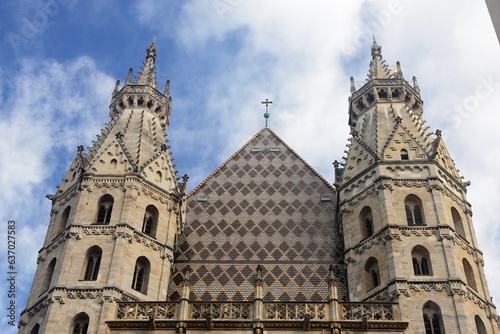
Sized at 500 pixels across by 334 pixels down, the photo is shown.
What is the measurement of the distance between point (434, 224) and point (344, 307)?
372 cm

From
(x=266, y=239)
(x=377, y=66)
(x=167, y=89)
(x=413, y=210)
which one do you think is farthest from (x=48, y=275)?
(x=377, y=66)

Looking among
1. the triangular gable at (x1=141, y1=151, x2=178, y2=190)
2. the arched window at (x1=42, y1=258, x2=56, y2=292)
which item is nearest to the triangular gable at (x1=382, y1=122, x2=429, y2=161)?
the triangular gable at (x1=141, y1=151, x2=178, y2=190)

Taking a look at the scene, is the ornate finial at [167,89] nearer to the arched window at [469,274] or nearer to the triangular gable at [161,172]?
the triangular gable at [161,172]

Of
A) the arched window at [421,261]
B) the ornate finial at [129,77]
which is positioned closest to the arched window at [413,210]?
the arched window at [421,261]

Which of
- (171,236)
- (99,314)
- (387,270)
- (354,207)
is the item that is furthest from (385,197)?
(99,314)

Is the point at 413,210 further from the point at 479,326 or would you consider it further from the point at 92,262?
the point at 92,262

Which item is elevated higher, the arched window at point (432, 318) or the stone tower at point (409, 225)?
the stone tower at point (409, 225)

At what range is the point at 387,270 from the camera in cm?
1788

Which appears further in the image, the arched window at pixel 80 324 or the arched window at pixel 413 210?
the arched window at pixel 413 210

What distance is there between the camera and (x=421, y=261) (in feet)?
60.0

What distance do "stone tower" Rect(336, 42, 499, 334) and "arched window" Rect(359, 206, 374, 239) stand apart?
28mm

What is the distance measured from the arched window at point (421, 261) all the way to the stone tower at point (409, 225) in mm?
25

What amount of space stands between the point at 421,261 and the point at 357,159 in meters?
4.47

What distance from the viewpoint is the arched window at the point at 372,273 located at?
18438mm
